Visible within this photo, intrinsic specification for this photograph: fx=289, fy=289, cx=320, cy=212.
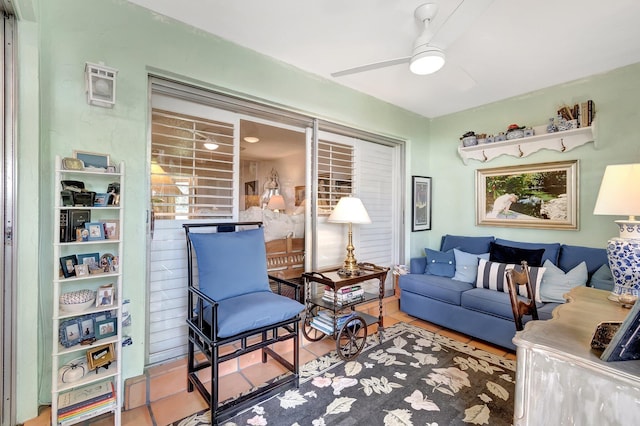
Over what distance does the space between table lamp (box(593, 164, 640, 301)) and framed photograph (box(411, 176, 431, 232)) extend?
224 cm

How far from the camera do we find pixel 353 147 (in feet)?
11.0

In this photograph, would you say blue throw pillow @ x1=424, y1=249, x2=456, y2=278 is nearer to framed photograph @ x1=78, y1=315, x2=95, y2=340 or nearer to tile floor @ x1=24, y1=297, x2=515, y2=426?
tile floor @ x1=24, y1=297, x2=515, y2=426

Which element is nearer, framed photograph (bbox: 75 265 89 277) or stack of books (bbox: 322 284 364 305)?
framed photograph (bbox: 75 265 89 277)

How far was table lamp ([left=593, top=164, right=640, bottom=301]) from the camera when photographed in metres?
1.45

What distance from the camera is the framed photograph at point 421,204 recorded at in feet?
12.6

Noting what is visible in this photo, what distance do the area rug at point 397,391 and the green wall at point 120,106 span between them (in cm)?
93

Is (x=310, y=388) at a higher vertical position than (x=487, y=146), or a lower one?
lower

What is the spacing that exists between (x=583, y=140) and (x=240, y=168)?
3303 mm

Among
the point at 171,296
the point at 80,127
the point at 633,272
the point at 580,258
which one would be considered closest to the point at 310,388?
the point at 171,296

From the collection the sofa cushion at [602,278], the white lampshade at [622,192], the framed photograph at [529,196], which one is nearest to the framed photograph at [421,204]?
the framed photograph at [529,196]

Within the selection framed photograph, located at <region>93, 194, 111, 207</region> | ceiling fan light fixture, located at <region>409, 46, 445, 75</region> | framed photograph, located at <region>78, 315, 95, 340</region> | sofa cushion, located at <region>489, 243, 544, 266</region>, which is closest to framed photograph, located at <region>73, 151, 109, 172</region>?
framed photograph, located at <region>93, 194, 111, 207</region>

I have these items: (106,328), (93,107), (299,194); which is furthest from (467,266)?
(93,107)

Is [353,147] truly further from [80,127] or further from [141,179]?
[80,127]

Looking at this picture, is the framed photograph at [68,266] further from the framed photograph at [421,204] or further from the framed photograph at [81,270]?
the framed photograph at [421,204]
